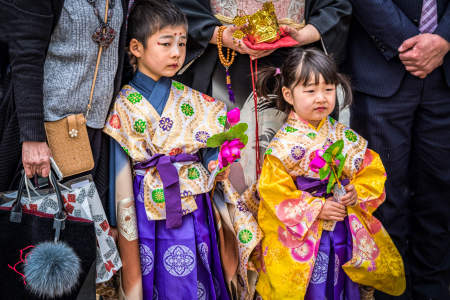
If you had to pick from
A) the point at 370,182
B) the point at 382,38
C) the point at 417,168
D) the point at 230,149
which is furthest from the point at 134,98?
the point at 417,168

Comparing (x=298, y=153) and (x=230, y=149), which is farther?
(x=298, y=153)

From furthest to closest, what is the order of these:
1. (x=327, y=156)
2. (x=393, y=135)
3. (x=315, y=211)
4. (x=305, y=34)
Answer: (x=393, y=135) < (x=305, y=34) < (x=315, y=211) < (x=327, y=156)

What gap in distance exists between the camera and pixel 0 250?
72.1 inches

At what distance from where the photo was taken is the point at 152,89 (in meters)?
2.29

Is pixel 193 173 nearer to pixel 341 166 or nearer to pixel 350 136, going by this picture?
pixel 341 166

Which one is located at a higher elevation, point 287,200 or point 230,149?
point 230,149

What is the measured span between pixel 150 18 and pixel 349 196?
1390 millimetres

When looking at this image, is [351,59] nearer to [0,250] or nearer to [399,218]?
[399,218]

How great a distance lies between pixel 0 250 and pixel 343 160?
1637 mm

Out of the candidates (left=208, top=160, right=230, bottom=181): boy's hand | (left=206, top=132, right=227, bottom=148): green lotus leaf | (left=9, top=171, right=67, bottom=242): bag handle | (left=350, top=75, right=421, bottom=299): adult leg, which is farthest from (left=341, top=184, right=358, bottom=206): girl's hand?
(left=9, top=171, right=67, bottom=242): bag handle

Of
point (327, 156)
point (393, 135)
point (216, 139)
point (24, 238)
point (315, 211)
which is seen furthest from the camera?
point (393, 135)

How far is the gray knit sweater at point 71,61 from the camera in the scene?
194 cm

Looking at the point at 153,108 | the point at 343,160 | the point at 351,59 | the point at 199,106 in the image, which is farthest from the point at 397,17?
the point at 153,108

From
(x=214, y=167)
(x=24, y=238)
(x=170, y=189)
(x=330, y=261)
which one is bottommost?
(x=330, y=261)
